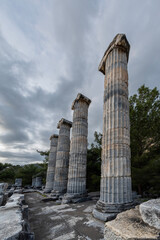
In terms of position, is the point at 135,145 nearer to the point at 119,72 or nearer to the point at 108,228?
the point at 119,72

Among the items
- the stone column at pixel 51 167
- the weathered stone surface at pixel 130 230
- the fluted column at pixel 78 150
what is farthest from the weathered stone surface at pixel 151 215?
the stone column at pixel 51 167

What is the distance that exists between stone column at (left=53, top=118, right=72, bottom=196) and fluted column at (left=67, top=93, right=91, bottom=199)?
9.75ft

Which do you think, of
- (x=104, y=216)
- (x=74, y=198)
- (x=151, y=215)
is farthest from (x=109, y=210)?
(x=74, y=198)

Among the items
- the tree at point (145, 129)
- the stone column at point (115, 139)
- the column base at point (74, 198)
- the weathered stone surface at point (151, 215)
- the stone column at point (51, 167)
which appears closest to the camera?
the weathered stone surface at point (151, 215)

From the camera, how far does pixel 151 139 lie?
1011 centimetres

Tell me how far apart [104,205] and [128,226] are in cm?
352

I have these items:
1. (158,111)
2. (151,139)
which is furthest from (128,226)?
(158,111)

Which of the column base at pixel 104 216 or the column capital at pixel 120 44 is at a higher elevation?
the column capital at pixel 120 44

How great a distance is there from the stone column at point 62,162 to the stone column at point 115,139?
24.5ft

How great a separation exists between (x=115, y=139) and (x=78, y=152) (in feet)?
16.1

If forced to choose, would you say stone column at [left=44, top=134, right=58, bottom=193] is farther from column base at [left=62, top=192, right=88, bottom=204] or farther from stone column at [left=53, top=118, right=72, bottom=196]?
column base at [left=62, top=192, right=88, bottom=204]

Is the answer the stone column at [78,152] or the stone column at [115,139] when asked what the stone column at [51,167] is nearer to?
the stone column at [78,152]

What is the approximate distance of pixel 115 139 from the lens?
5.85 m

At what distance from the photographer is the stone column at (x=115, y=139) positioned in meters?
5.11
